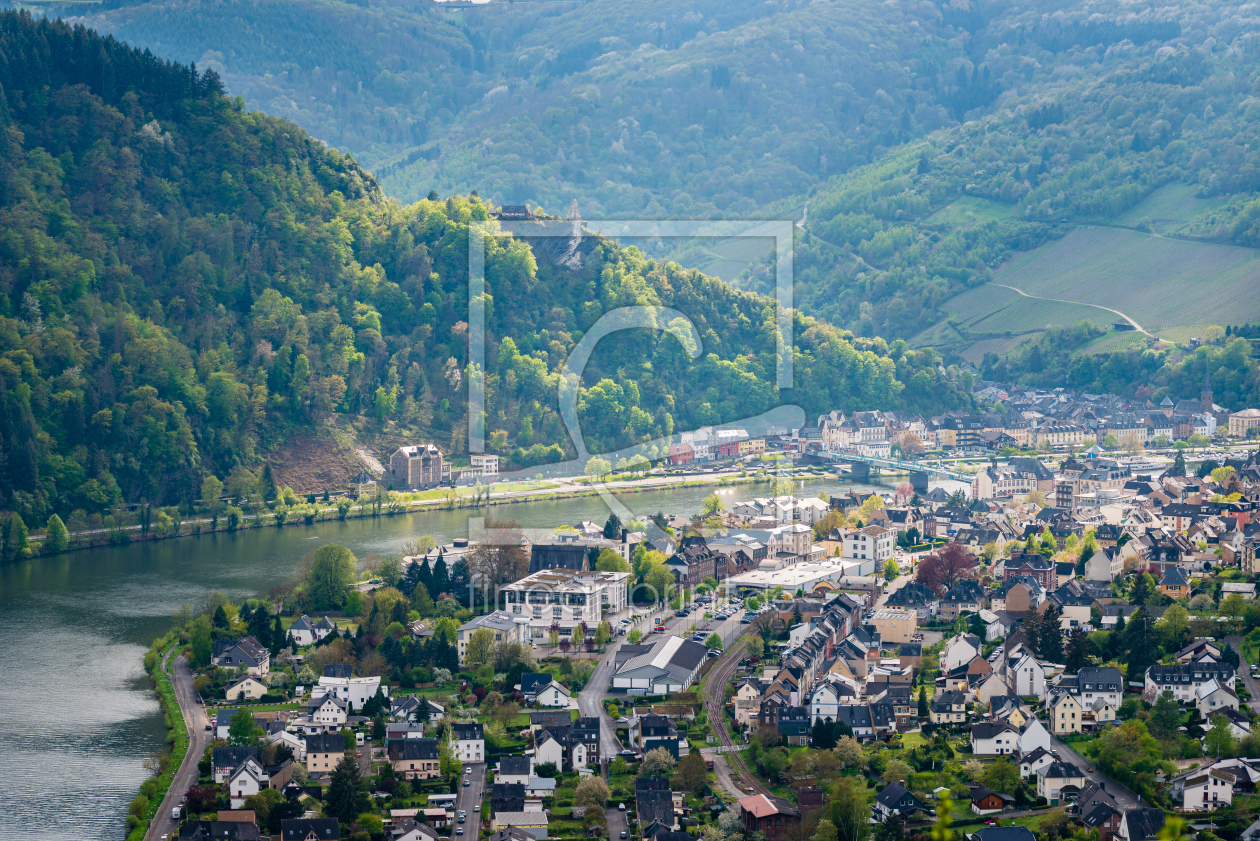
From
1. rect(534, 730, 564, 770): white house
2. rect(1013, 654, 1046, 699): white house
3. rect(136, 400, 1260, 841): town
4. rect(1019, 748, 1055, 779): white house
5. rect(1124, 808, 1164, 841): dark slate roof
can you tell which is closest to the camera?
rect(1124, 808, 1164, 841): dark slate roof

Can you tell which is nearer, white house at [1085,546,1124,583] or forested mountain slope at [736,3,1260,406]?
white house at [1085,546,1124,583]

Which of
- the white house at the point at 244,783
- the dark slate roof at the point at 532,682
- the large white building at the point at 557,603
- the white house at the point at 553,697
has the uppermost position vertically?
the large white building at the point at 557,603

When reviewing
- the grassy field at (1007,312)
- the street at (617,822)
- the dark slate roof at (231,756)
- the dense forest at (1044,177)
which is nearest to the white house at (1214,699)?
the street at (617,822)

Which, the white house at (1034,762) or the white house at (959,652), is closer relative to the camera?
the white house at (1034,762)

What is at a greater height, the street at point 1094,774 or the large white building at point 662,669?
the large white building at point 662,669

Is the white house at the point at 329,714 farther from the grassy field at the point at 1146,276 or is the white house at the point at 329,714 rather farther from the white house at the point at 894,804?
the grassy field at the point at 1146,276

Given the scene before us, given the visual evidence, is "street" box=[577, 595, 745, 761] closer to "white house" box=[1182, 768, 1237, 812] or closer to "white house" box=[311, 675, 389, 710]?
"white house" box=[311, 675, 389, 710]

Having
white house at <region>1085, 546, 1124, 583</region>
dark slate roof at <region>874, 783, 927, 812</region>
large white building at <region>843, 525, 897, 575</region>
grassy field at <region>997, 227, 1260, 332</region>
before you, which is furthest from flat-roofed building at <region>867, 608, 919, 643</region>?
grassy field at <region>997, 227, 1260, 332</region>
